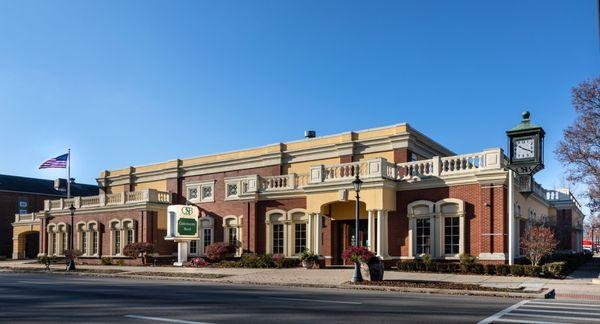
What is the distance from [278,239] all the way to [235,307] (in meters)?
18.3

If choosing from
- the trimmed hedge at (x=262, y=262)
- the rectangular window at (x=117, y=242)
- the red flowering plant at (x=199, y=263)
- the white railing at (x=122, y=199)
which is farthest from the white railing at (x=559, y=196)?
the rectangular window at (x=117, y=242)

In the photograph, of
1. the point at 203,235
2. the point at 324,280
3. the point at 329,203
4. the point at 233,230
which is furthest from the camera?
the point at 203,235

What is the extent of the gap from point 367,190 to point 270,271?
6239 millimetres

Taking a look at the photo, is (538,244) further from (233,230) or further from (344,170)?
(233,230)

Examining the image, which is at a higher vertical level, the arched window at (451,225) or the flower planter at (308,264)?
the arched window at (451,225)

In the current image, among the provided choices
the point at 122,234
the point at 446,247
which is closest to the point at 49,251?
the point at 122,234

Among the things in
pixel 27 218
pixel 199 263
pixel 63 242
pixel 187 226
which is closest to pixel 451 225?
pixel 199 263

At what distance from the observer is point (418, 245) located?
25781mm

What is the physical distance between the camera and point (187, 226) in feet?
111

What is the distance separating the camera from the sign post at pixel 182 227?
33531mm

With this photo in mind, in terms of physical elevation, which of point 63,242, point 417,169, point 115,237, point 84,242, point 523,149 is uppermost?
point 523,149

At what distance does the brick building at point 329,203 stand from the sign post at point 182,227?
1.92m

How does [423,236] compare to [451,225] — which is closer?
[451,225]

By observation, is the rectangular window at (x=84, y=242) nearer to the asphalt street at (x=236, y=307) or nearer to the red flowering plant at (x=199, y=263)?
the red flowering plant at (x=199, y=263)
